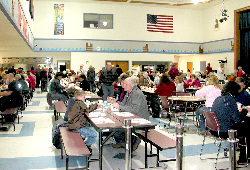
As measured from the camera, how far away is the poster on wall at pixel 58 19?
21.5 meters

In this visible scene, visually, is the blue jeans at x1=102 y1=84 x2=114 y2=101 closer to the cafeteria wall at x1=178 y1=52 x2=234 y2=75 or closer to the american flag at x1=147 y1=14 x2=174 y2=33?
the cafeteria wall at x1=178 y1=52 x2=234 y2=75

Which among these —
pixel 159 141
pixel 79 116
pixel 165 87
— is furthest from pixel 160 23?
pixel 159 141

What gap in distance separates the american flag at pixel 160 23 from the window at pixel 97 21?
3347 millimetres

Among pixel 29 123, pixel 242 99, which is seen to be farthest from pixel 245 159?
pixel 29 123

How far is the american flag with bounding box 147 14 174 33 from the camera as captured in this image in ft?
76.1

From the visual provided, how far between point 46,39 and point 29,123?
13.8 meters

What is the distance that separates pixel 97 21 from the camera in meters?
22.2

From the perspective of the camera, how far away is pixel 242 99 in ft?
21.5

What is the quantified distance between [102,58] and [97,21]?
9.91 ft

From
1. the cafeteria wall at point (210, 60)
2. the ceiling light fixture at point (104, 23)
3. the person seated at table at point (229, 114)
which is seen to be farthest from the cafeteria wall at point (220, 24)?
Answer: the person seated at table at point (229, 114)

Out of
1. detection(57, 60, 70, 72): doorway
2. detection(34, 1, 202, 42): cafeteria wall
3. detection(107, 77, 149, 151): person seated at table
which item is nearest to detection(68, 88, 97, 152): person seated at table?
detection(107, 77, 149, 151): person seated at table

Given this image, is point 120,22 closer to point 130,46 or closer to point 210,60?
point 130,46

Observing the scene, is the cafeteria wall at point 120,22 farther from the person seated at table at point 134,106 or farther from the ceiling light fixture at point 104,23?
the person seated at table at point 134,106

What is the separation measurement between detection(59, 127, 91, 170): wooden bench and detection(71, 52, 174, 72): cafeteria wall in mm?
17012
